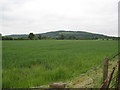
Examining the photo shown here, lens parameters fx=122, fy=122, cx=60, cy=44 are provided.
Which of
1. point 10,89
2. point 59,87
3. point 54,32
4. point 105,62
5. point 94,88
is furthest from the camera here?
point 54,32

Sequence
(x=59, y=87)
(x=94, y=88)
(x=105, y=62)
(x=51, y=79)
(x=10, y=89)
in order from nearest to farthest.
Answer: (x=59, y=87) < (x=105, y=62) < (x=94, y=88) < (x=10, y=89) < (x=51, y=79)

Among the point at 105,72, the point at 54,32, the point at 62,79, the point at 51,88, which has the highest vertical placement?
the point at 54,32

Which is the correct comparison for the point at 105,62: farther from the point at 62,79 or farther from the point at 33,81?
the point at 33,81

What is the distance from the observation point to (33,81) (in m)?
4.18

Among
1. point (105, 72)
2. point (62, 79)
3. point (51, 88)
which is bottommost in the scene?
point (62, 79)

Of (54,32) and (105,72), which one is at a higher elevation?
(54,32)

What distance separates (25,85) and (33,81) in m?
0.34

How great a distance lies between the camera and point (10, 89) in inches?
146

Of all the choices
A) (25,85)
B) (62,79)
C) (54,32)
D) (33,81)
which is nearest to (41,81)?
(33,81)

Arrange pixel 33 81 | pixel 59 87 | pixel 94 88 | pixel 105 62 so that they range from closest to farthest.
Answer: pixel 59 87 < pixel 105 62 < pixel 94 88 < pixel 33 81

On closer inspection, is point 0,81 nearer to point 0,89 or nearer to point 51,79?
point 0,89

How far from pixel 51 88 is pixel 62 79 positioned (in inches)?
121

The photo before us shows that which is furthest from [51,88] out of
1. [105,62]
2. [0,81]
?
[0,81]

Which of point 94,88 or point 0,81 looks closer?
point 94,88
